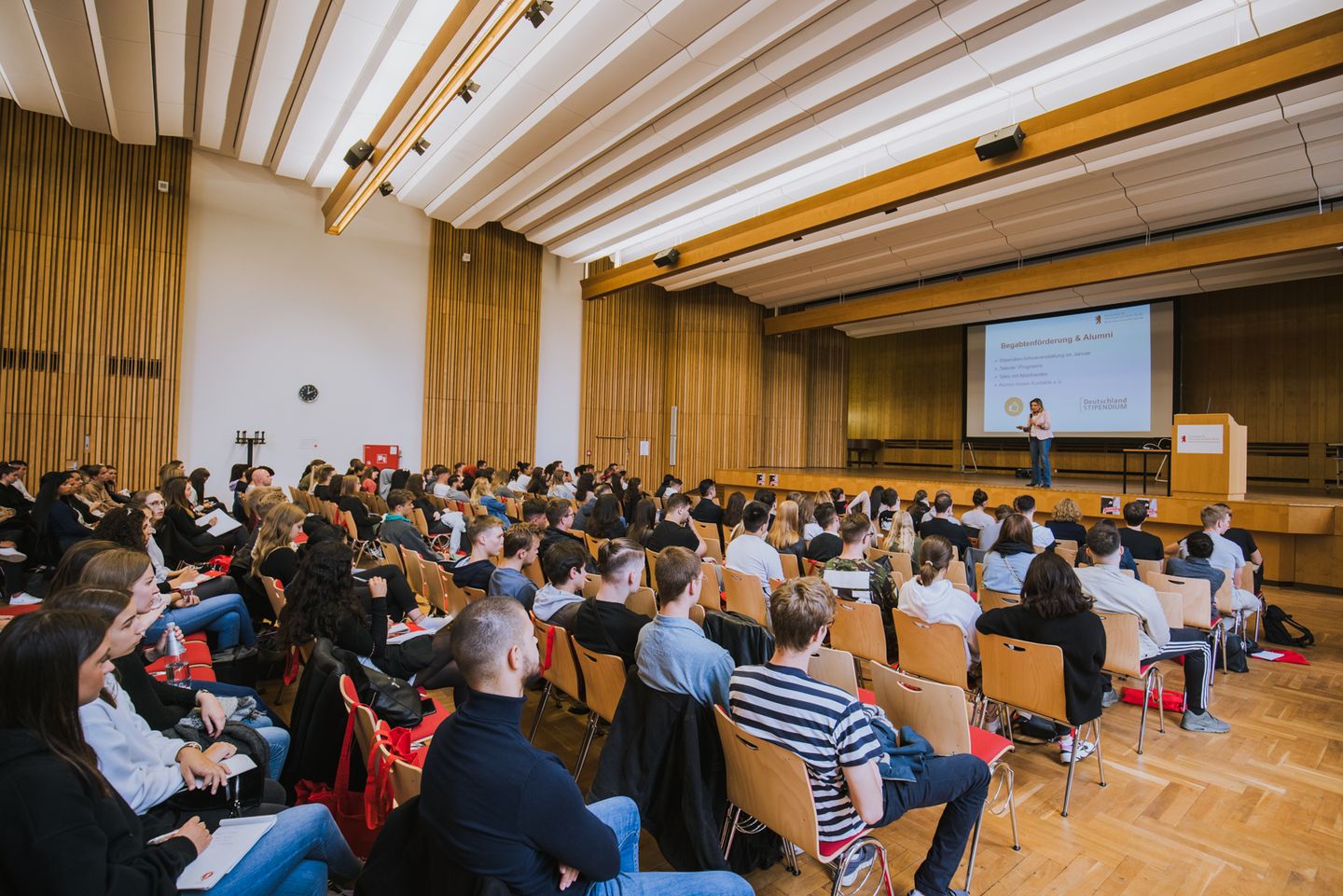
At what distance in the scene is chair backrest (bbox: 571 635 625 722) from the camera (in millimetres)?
2798

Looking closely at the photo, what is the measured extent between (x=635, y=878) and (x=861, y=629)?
8.41ft

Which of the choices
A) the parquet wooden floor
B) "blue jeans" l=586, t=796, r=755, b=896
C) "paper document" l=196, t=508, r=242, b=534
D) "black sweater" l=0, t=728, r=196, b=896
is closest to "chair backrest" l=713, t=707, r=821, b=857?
"blue jeans" l=586, t=796, r=755, b=896

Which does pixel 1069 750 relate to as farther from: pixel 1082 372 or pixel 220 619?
pixel 1082 372

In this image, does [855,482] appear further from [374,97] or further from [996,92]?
[374,97]

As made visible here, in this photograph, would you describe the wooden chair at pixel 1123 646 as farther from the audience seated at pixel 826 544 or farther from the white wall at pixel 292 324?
the white wall at pixel 292 324

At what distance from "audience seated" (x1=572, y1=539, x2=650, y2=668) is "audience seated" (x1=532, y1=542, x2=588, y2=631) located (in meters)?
0.36

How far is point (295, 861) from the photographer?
1.80 meters

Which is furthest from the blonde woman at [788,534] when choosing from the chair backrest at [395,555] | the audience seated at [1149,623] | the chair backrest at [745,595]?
the chair backrest at [395,555]

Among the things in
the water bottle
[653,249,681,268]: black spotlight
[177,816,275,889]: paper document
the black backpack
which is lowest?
the black backpack

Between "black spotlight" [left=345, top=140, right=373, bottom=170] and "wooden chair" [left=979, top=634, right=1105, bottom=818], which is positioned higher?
"black spotlight" [left=345, top=140, right=373, bottom=170]

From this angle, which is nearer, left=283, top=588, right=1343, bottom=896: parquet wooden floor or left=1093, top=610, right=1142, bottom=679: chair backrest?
left=283, top=588, right=1343, bottom=896: parquet wooden floor

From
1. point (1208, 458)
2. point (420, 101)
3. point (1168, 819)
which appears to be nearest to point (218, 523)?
point (420, 101)

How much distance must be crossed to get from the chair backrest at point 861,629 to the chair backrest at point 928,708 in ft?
3.63

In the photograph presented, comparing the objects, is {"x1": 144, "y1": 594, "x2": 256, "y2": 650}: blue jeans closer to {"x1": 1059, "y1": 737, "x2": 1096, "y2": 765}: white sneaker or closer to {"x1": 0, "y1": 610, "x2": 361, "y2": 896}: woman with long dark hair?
{"x1": 0, "y1": 610, "x2": 361, "y2": 896}: woman with long dark hair
